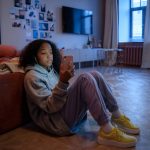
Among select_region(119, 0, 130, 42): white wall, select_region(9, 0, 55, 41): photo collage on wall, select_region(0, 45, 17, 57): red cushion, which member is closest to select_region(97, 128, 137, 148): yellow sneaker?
select_region(0, 45, 17, 57): red cushion

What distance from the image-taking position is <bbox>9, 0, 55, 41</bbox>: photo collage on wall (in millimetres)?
4906

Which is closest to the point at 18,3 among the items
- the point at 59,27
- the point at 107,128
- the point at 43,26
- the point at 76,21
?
the point at 43,26

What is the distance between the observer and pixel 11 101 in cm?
170

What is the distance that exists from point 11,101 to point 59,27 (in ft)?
14.2

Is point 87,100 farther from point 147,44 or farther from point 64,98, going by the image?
point 147,44

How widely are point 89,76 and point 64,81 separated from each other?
0.17 m

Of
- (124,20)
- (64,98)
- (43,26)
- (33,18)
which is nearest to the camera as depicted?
(64,98)

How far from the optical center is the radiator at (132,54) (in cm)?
625

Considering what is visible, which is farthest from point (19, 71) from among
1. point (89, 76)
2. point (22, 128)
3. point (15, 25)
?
point (15, 25)

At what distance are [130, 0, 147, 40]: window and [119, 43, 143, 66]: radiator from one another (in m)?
0.29

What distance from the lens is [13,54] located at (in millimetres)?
2941

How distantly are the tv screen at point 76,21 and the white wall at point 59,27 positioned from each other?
0.13m

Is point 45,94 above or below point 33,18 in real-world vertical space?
below

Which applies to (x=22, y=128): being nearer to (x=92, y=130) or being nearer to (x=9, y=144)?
(x=9, y=144)
